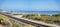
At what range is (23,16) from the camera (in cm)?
1128

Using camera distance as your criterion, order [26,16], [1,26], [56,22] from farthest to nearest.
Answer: [26,16]
[56,22]
[1,26]

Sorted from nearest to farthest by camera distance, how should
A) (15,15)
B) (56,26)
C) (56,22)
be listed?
1. (56,26)
2. (56,22)
3. (15,15)

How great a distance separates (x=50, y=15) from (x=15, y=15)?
2.78 metres

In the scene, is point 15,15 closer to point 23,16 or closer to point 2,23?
point 23,16

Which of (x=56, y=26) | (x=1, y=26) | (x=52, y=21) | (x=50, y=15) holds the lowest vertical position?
(x=1, y=26)

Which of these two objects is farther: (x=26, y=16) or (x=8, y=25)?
(x=26, y=16)

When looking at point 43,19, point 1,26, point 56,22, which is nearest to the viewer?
point 1,26

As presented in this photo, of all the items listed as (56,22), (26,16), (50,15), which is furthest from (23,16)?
(56,22)

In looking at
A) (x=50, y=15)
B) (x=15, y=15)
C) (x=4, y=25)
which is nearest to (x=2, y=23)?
(x=4, y=25)

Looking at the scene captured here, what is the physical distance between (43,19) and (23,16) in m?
1.58

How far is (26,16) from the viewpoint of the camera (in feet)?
36.8

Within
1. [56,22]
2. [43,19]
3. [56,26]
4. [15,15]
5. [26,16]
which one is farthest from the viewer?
[15,15]

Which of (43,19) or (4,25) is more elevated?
(43,19)

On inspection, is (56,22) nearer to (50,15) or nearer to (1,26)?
(50,15)
